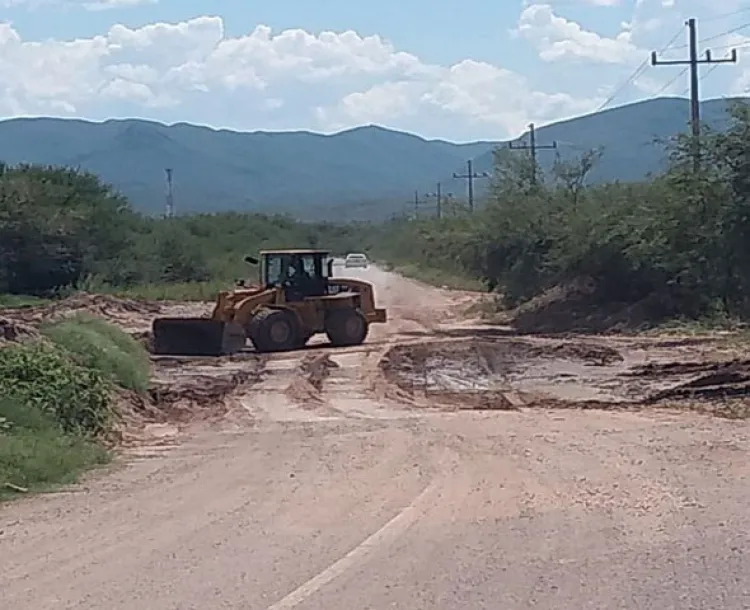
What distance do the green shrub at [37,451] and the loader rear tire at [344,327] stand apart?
19522 millimetres

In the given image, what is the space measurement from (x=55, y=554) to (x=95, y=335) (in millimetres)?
15890

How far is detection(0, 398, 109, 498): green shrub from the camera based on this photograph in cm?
1716

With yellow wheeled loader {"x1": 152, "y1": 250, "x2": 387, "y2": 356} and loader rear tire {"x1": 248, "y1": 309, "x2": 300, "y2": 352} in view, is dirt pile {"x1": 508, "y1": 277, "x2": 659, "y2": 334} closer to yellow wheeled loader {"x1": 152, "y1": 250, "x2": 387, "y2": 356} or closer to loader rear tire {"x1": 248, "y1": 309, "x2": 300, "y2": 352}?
yellow wheeled loader {"x1": 152, "y1": 250, "x2": 387, "y2": 356}

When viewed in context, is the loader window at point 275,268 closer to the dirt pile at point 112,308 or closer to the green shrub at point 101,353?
the dirt pile at point 112,308

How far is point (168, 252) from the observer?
9156 cm

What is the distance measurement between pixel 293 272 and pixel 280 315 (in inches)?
60.5

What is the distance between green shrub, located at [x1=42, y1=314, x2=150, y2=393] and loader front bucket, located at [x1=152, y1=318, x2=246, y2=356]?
808 cm

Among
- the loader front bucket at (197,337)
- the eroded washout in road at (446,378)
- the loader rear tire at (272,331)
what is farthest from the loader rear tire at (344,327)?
the loader front bucket at (197,337)

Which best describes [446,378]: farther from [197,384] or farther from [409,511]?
[409,511]

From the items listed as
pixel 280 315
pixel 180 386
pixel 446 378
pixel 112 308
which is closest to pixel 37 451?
pixel 180 386

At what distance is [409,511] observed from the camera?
566 inches

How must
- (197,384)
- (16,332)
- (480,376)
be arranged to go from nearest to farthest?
(16,332), (197,384), (480,376)

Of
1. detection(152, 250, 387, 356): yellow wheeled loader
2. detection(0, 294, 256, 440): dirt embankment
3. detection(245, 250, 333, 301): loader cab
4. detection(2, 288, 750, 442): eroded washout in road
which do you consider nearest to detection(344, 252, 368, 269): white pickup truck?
detection(0, 294, 256, 440): dirt embankment

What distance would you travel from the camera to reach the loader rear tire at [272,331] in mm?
38406
